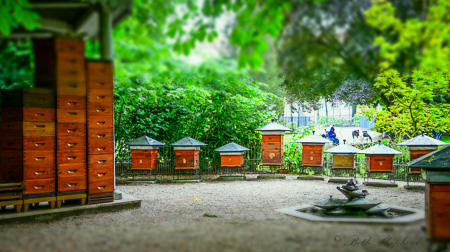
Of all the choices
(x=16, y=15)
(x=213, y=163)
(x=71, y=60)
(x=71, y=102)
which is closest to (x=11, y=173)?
(x=71, y=102)

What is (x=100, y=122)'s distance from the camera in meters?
6.82

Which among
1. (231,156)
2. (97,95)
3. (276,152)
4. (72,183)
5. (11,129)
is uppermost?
(97,95)

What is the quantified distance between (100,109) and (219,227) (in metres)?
3.86

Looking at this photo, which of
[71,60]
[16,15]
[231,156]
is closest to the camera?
[16,15]

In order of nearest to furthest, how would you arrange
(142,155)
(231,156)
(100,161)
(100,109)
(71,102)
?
(71,102) → (100,109) → (100,161) → (142,155) → (231,156)

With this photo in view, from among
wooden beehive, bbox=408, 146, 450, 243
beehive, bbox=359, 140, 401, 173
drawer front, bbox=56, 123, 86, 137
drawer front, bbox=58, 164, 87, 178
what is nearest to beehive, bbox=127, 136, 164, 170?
drawer front, bbox=58, 164, 87, 178

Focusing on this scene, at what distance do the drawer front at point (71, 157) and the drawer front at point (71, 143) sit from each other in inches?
3.0

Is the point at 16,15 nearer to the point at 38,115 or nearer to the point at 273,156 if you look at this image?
the point at 38,115

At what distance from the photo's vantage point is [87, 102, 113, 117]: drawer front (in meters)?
6.68

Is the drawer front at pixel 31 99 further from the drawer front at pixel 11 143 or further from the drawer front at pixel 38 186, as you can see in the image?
the drawer front at pixel 38 186

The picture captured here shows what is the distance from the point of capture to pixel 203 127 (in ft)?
49.1

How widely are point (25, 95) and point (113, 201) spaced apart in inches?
107

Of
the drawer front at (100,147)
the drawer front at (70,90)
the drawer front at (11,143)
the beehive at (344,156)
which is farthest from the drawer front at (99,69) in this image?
the beehive at (344,156)

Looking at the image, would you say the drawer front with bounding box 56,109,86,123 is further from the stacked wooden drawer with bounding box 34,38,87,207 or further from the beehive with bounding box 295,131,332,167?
the beehive with bounding box 295,131,332,167
